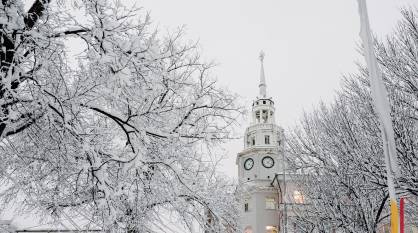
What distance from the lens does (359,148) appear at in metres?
10.4

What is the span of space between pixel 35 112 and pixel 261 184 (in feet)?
152

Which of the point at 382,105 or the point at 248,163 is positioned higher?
the point at 248,163

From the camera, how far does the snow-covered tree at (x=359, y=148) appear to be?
8734 millimetres

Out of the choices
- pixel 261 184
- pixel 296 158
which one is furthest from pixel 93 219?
pixel 261 184

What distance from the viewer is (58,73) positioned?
5.09m

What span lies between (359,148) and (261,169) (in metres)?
44.2

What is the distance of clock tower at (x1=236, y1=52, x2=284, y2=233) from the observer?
47469 millimetres

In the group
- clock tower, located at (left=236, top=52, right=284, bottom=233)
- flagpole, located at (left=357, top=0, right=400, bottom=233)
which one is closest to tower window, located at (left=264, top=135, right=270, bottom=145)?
clock tower, located at (left=236, top=52, right=284, bottom=233)

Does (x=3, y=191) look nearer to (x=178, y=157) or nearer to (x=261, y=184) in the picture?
(x=178, y=157)

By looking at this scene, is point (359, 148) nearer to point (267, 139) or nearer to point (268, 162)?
point (268, 162)

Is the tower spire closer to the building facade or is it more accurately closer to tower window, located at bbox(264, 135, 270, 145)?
the building facade

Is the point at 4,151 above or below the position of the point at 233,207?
above

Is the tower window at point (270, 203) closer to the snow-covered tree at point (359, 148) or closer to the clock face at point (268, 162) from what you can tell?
the clock face at point (268, 162)

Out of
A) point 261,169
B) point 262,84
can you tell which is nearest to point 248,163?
point 261,169
